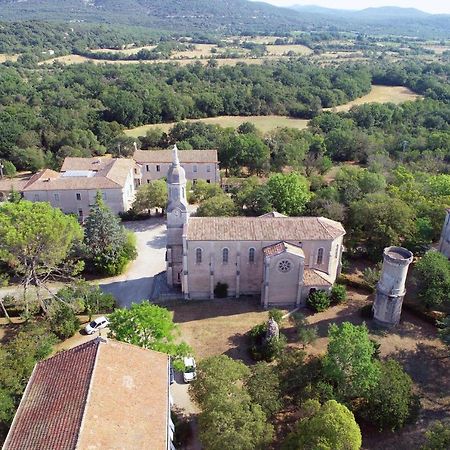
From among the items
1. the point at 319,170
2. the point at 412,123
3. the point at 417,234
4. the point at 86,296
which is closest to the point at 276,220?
the point at 417,234

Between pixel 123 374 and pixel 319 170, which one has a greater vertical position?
pixel 123 374

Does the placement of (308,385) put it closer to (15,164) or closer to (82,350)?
(82,350)

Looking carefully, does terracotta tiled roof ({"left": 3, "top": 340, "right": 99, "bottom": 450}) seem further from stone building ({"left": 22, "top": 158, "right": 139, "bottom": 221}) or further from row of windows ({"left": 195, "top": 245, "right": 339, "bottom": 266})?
stone building ({"left": 22, "top": 158, "right": 139, "bottom": 221})

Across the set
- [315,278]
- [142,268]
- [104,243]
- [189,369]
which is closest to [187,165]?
[142,268]

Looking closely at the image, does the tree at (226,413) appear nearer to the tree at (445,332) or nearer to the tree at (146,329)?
the tree at (146,329)

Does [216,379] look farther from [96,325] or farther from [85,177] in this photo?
[85,177]

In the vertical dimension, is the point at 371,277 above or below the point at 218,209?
below

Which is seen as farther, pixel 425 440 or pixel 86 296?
pixel 86 296
